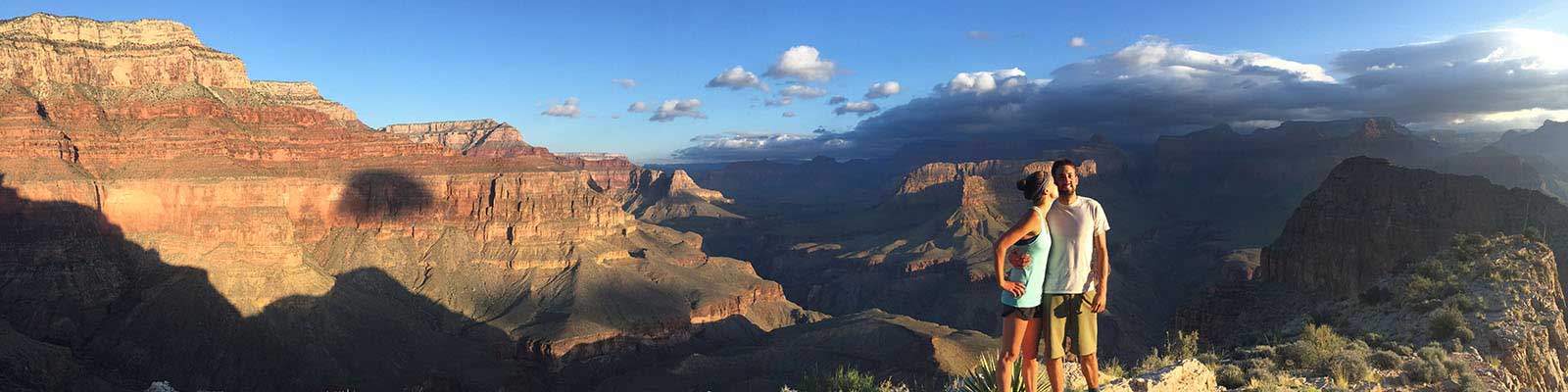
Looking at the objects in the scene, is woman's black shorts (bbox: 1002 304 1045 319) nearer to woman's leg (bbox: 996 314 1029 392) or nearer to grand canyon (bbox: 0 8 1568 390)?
woman's leg (bbox: 996 314 1029 392)

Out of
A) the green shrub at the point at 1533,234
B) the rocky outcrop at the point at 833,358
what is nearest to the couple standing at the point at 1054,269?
the rocky outcrop at the point at 833,358

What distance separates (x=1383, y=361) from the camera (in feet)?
70.3

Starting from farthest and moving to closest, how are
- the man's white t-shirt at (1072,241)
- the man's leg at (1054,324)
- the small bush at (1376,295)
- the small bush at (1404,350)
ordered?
A: 1. the small bush at (1376,295)
2. the small bush at (1404,350)
3. the man's leg at (1054,324)
4. the man's white t-shirt at (1072,241)

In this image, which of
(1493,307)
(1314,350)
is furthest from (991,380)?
(1493,307)

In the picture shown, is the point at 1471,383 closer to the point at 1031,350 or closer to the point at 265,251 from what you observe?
the point at 1031,350

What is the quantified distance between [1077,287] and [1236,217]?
718 feet

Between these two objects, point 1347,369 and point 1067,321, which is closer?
point 1067,321

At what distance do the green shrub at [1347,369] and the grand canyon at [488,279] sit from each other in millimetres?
111

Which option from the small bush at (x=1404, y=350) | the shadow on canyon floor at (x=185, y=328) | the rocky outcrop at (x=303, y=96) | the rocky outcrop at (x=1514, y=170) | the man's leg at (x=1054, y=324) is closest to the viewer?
the man's leg at (x=1054, y=324)

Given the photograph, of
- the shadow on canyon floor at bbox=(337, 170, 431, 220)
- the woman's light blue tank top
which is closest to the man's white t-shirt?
the woman's light blue tank top

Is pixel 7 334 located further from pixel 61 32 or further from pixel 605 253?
pixel 605 253

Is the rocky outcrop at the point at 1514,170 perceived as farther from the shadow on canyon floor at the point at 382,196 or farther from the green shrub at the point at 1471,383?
the shadow on canyon floor at the point at 382,196

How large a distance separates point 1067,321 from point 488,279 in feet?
341

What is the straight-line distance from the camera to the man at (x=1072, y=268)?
33.9ft
